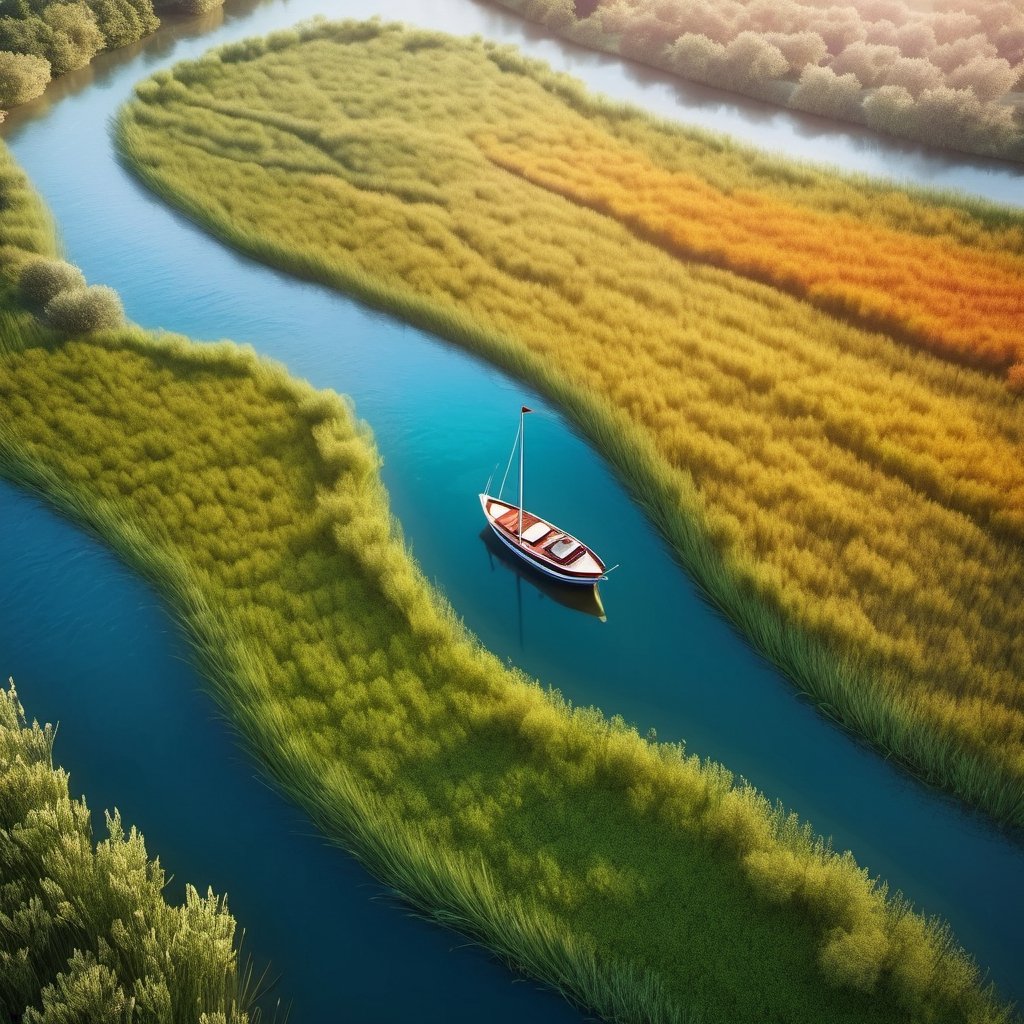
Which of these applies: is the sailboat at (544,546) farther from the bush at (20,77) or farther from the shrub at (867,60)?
the bush at (20,77)

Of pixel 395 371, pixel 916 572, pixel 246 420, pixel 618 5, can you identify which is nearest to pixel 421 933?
pixel 916 572

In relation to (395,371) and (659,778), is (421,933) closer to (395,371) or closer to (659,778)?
(659,778)

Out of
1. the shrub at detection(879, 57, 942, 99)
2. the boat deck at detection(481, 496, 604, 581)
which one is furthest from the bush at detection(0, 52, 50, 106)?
the shrub at detection(879, 57, 942, 99)

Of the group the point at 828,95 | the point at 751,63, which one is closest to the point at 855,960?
the point at 828,95

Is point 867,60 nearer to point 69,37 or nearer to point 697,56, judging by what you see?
point 697,56

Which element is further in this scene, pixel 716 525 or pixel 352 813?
pixel 716 525

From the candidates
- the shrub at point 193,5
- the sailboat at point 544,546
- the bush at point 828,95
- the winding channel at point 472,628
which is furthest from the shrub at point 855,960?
the shrub at point 193,5
